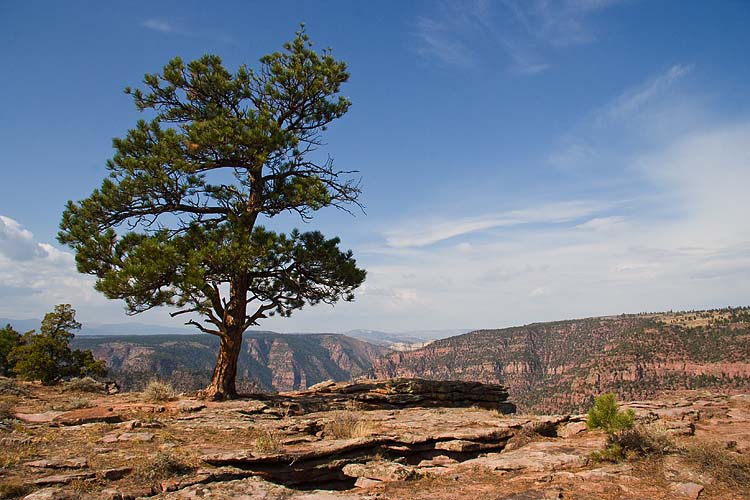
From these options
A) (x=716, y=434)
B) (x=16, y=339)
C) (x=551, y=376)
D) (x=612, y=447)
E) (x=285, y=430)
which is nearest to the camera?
(x=612, y=447)

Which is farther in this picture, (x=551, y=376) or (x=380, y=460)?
(x=551, y=376)

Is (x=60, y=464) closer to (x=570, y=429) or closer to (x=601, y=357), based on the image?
(x=570, y=429)

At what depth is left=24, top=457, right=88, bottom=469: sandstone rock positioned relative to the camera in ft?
23.6

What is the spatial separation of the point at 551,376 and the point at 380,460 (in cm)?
14392

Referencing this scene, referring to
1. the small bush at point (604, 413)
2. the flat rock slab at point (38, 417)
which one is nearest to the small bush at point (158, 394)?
the flat rock slab at point (38, 417)

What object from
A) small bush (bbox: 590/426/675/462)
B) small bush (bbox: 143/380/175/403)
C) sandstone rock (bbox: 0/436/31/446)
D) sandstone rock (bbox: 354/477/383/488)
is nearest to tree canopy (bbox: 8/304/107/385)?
small bush (bbox: 143/380/175/403)

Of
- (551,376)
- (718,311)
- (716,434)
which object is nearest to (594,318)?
(551,376)

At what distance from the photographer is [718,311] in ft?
360

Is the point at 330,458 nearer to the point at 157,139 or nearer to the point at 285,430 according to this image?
the point at 285,430

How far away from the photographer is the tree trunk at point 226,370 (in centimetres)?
1512

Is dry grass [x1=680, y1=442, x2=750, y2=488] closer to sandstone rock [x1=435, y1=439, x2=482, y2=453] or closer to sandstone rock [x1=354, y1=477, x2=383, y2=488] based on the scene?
sandstone rock [x1=435, y1=439, x2=482, y2=453]

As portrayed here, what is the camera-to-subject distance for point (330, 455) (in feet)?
29.2

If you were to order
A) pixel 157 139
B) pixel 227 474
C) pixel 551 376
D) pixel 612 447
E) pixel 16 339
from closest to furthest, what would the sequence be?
pixel 227 474
pixel 612 447
pixel 157 139
pixel 16 339
pixel 551 376

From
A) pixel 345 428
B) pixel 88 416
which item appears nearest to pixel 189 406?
pixel 88 416
